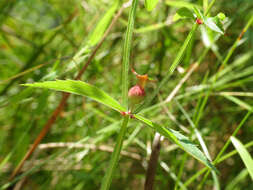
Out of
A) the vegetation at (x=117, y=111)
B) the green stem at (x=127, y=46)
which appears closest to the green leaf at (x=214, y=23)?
the green stem at (x=127, y=46)

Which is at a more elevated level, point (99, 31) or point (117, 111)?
point (99, 31)

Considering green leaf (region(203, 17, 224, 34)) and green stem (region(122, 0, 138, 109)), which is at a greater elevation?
green stem (region(122, 0, 138, 109))

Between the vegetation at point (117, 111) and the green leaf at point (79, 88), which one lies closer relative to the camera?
the green leaf at point (79, 88)

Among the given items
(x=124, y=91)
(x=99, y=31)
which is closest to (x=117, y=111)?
(x=99, y=31)

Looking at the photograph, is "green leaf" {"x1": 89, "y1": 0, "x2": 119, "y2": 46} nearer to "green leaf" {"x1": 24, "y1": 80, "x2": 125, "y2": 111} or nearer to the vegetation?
the vegetation

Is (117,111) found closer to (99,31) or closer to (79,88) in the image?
(99,31)

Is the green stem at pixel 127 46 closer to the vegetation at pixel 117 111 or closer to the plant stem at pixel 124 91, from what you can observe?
the plant stem at pixel 124 91

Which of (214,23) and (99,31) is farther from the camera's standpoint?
(99,31)

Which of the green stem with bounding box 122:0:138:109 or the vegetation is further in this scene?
the vegetation

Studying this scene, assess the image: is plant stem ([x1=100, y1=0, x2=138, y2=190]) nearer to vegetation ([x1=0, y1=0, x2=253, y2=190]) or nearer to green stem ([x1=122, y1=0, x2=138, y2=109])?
green stem ([x1=122, y1=0, x2=138, y2=109])

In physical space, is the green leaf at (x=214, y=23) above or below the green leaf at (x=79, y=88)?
below

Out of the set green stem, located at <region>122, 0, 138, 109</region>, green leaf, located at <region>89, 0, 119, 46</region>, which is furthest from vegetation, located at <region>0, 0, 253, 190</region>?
green stem, located at <region>122, 0, 138, 109</region>
